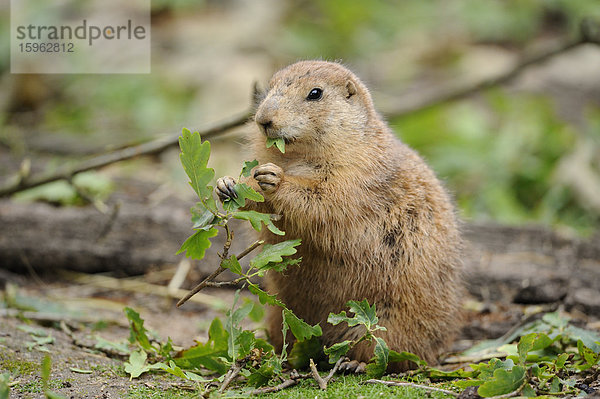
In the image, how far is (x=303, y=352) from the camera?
4.00 metres

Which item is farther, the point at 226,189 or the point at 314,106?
the point at 314,106

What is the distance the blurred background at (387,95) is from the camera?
28.6ft

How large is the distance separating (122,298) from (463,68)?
31.5 ft

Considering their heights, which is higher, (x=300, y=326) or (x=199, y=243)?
(x=199, y=243)

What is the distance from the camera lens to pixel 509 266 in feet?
20.6

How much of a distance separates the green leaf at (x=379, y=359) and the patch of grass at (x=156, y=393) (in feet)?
3.32

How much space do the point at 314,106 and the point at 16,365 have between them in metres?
2.44

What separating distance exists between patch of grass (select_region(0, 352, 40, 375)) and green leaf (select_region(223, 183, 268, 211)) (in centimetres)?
148

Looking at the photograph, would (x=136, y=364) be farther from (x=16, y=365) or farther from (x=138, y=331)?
(x=16, y=365)

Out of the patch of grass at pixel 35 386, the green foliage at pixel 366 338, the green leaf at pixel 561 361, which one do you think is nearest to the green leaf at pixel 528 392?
the green leaf at pixel 561 361

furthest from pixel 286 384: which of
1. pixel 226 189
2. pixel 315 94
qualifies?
pixel 315 94

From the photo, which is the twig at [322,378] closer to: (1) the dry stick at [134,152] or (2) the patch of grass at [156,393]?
(2) the patch of grass at [156,393]

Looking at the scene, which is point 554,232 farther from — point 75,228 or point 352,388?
point 75,228

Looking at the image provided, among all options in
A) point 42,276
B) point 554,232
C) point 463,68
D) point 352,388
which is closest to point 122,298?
point 42,276
